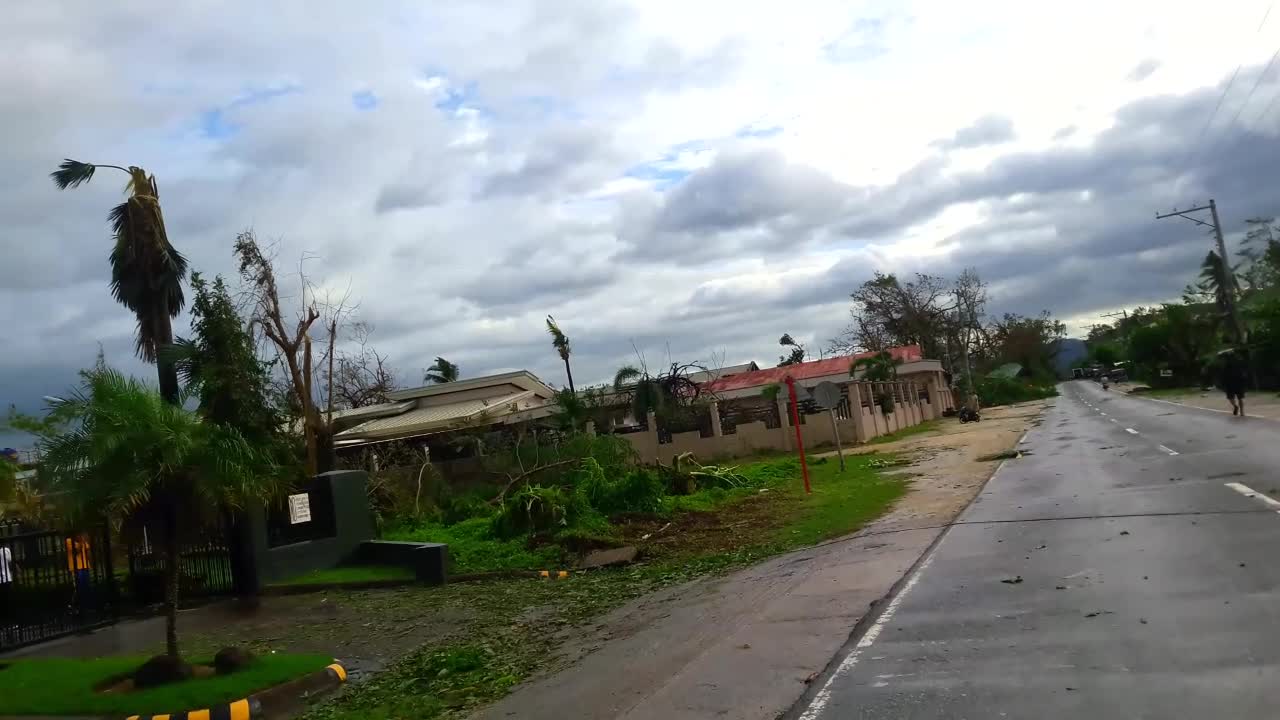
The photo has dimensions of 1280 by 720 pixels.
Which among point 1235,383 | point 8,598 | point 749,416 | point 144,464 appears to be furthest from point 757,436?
point 144,464

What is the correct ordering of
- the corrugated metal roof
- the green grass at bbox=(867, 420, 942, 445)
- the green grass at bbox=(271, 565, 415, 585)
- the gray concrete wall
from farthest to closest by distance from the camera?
the green grass at bbox=(867, 420, 942, 445) < the corrugated metal roof < the gray concrete wall < the green grass at bbox=(271, 565, 415, 585)

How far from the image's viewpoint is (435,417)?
38812 mm

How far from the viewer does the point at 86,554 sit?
50.1ft

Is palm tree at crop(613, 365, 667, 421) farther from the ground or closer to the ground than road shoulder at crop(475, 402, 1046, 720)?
farther from the ground

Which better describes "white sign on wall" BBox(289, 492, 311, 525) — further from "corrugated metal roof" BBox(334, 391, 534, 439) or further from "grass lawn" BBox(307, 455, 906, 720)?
"corrugated metal roof" BBox(334, 391, 534, 439)

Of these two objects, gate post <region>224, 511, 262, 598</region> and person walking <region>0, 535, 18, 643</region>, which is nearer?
person walking <region>0, 535, 18, 643</region>

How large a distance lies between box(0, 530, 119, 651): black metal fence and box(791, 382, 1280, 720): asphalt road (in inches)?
465

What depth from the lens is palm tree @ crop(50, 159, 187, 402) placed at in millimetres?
23031

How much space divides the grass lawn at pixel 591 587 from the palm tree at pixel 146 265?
11.9m

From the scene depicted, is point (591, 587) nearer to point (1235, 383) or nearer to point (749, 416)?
point (749, 416)

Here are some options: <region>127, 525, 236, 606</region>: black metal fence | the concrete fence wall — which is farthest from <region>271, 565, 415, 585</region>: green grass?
the concrete fence wall

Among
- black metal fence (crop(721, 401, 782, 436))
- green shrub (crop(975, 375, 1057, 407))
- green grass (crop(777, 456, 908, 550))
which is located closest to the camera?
green grass (crop(777, 456, 908, 550))

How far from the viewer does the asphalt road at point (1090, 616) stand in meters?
6.21

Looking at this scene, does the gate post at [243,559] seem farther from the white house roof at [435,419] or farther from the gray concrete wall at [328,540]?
the white house roof at [435,419]
